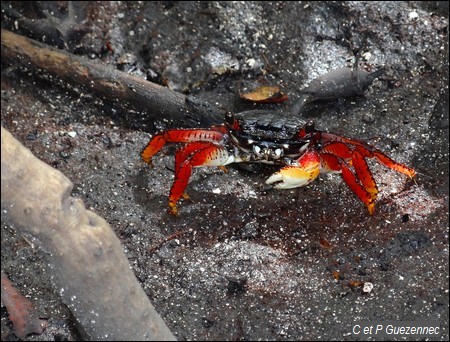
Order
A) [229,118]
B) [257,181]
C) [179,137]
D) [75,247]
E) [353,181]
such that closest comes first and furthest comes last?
[75,247], [353,181], [229,118], [179,137], [257,181]

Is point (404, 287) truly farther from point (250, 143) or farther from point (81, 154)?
point (81, 154)

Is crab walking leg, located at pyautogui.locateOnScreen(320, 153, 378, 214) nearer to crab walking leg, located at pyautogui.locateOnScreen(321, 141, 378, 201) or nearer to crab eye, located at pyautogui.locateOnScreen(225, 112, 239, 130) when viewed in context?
crab walking leg, located at pyautogui.locateOnScreen(321, 141, 378, 201)

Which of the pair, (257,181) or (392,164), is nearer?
(392,164)

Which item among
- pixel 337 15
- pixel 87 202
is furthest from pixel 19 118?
pixel 337 15

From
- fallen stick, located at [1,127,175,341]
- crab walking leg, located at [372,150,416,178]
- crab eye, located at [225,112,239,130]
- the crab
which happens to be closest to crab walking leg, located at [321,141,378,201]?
the crab

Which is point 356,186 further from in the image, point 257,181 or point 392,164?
point 257,181

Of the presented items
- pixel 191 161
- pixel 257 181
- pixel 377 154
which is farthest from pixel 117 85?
pixel 377 154
